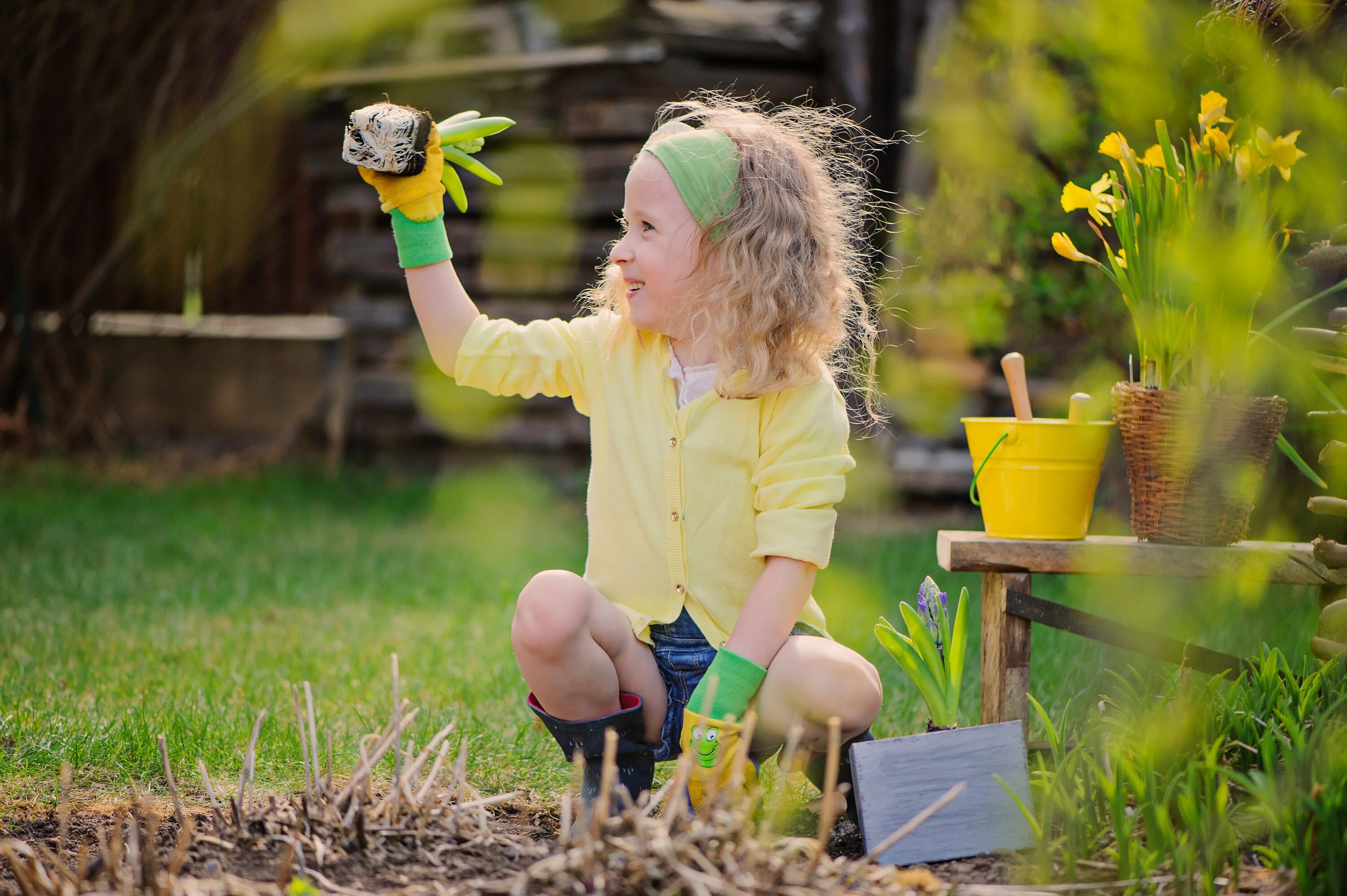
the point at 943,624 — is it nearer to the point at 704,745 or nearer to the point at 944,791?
the point at 944,791

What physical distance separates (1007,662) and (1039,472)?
33 cm

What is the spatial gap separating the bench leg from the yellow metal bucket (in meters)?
0.09

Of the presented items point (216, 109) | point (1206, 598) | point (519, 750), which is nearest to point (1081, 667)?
point (1206, 598)

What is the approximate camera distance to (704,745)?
70.9 inches

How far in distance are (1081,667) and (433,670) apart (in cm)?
160

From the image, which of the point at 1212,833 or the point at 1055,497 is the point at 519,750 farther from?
the point at 1212,833


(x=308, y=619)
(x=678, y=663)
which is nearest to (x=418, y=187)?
(x=678, y=663)

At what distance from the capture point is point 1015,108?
15.5 ft

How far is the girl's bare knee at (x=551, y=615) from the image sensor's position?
1.88 m

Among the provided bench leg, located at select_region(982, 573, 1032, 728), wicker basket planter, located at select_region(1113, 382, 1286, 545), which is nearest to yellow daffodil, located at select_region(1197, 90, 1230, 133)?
wicker basket planter, located at select_region(1113, 382, 1286, 545)

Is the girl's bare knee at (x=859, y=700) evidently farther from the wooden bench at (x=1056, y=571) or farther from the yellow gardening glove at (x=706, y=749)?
the wooden bench at (x=1056, y=571)

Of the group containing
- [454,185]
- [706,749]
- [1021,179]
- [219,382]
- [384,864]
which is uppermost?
[1021,179]

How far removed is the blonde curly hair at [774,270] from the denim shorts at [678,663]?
398 millimetres

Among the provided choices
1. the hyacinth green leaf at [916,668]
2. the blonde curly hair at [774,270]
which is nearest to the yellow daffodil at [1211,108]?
the blonde curly hair at [774,270]
